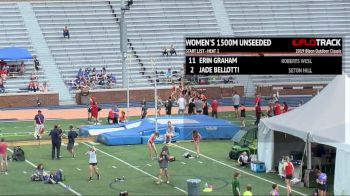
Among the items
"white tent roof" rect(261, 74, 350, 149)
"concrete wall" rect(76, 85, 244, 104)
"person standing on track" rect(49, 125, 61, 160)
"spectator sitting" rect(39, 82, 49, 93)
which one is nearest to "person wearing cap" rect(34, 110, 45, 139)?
"person standing on track" rect(49, 125, 61, 160)

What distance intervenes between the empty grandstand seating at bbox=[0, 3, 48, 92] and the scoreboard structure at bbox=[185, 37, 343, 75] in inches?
1113

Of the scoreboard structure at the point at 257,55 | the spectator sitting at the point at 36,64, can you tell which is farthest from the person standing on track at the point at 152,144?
the spectator sitting at the point at 36,64

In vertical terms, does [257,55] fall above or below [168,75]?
above

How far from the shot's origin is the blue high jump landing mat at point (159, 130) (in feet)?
123

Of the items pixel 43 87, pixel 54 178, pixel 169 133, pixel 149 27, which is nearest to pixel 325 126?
pixel 54 178

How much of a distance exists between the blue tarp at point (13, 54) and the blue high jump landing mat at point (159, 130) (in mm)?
16039

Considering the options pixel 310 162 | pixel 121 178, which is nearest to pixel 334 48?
pixel 310 162

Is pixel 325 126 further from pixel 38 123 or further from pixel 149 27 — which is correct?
pixel 149 27

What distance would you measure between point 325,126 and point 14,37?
1337 inches

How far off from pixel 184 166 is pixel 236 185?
717cm

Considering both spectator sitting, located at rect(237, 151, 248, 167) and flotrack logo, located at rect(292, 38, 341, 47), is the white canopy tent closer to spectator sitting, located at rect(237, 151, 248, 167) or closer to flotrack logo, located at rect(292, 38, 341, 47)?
spectator sitting, located at rect(237, 151, 248, 167)

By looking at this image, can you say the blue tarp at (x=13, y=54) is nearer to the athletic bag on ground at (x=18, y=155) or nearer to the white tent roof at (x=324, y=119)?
the athletic bag on ground at (x=18, y=155)

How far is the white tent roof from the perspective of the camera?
90.3 feet

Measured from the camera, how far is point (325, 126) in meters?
28.2
